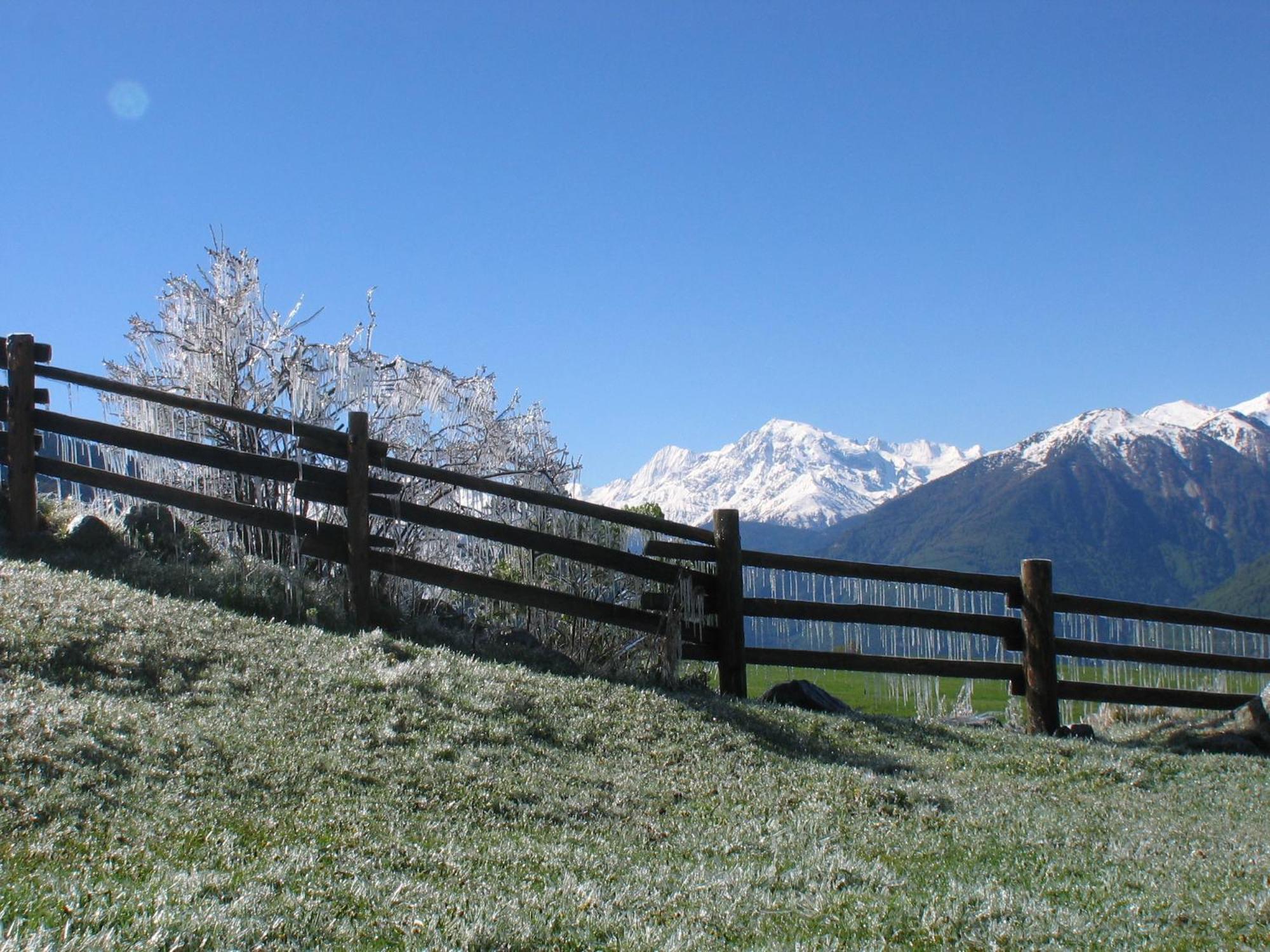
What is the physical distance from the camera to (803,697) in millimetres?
11289

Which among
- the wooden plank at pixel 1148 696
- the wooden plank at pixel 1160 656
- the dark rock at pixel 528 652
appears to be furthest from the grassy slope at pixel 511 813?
the wooden plank at pixel 1160 656

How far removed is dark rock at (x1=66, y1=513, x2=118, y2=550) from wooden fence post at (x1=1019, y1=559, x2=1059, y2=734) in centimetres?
977

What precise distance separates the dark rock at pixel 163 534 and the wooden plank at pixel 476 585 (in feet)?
4.92

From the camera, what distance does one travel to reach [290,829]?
5457mm

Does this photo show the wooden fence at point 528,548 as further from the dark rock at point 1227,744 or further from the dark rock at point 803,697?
the dark rock at point 1227,744

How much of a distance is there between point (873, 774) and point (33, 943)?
614 centimetres

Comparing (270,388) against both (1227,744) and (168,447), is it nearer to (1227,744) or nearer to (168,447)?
(168,447)

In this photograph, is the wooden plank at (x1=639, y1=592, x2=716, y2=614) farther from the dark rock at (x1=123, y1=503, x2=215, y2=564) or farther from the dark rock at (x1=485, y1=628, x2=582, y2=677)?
the dark rock at (x1=123, y1=503, x2=215, y2=564)

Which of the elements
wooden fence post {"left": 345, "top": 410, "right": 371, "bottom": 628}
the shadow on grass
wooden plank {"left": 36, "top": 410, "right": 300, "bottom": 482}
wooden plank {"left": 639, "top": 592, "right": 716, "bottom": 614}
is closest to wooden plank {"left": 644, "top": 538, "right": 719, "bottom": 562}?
wooden plank {"left": 639, "top": 592, "right": 716, "bottom": 614}

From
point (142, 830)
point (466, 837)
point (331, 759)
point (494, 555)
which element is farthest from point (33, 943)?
point (494, 555)

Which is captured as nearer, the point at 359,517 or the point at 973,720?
the point at 359,517

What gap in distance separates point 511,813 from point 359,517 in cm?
482

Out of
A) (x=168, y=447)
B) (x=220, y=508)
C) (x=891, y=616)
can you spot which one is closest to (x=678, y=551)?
(x=891, y=616)

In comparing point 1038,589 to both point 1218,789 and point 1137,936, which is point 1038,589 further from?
point 1137,936
